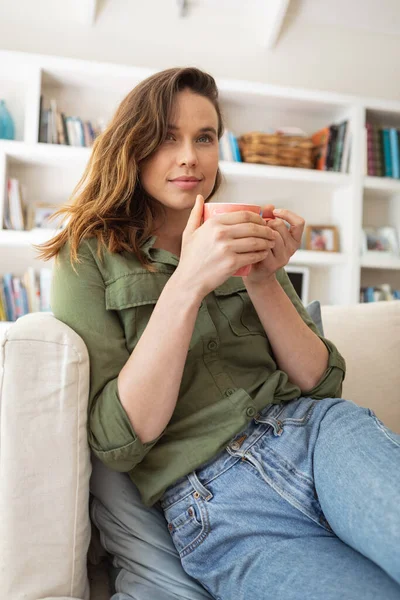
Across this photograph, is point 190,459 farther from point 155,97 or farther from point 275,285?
point 155,97

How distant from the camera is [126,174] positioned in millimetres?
1168

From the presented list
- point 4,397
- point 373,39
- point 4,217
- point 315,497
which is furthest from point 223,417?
point 373,39

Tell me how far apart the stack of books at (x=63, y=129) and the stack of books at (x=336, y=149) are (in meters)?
1.37

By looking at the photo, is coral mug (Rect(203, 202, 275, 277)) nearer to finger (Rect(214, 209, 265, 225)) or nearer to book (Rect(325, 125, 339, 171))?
finger (Rect(214, 209, 265, 225))

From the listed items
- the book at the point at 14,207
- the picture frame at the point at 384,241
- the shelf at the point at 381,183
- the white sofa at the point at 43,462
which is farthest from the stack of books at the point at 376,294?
the white sofa at the point at 43,462

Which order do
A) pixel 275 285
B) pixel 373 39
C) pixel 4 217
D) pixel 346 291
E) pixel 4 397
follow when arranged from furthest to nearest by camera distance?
pixel 373 39, pixel 346 291, pixel 4 217, pixel 275 285, pixel 4 397

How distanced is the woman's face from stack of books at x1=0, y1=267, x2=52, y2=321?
2382 mm

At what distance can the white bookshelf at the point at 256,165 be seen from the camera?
3.41m

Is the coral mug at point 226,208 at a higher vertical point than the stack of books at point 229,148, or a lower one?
lower

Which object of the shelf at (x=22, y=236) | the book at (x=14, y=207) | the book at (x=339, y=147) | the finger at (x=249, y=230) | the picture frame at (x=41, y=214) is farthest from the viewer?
the book at (x=339, y=147)

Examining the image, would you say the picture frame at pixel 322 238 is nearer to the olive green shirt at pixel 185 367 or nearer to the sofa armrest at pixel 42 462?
the olive green shirt at pixel 185 367

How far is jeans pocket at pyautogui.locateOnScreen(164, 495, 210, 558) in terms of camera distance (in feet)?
3.11

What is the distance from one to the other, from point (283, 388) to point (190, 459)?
0.23 metres

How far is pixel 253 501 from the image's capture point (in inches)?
36.6
